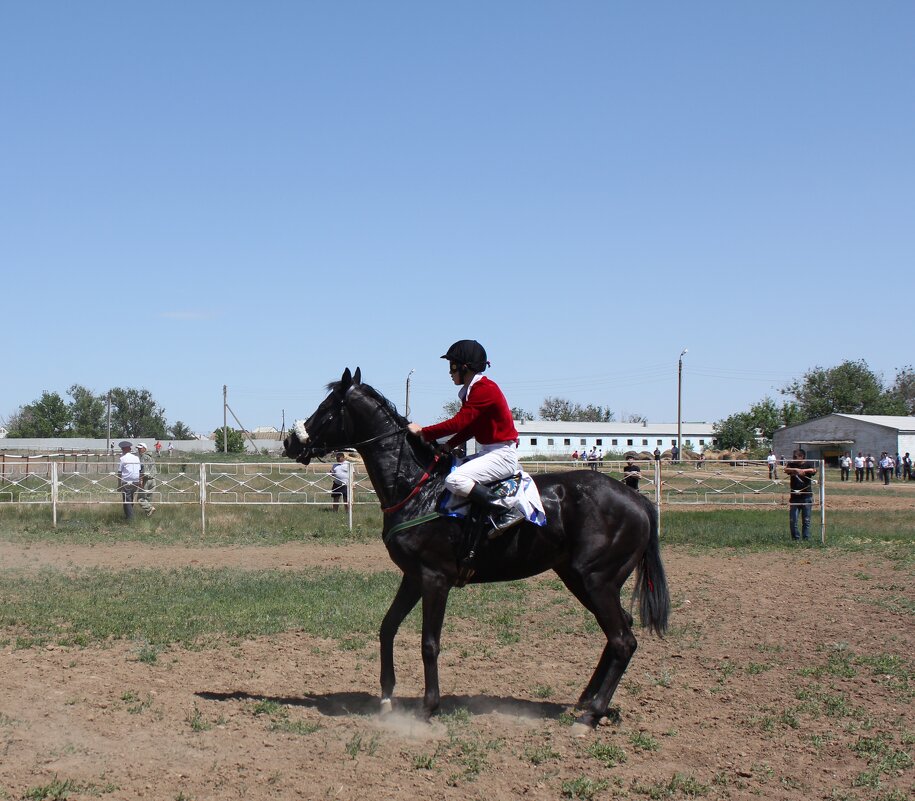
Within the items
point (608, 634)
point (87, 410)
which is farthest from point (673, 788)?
point (87, 410)

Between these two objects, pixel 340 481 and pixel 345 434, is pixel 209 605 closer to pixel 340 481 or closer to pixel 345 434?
pixel 345 434

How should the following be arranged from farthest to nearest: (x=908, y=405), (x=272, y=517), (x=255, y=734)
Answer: (x=908, y=405), (x=272, y=517), (x=255, y=734)

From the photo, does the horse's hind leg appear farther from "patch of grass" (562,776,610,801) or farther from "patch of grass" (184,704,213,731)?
"patch of grass" (184,704,213,731)

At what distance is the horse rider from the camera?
6.80 metres

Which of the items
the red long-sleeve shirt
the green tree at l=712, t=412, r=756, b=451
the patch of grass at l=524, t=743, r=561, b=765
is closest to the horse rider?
the red long-sleeve shirt

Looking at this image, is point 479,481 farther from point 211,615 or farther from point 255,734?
point 211,615

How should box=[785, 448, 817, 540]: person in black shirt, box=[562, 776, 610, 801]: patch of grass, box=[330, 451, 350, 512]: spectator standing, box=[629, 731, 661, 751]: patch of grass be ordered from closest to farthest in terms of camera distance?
box=[562, 776, 610, 801]: patch of grass, box=[629, 731, 661, 751]: patch of grass, box=[785, 448, 817, 540]: person in black shirt, box=[330, 451, 350, 512]: spectator standing

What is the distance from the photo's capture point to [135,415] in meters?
128

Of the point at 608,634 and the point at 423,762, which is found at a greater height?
the point at 608,634

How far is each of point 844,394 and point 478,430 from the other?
99840 mm

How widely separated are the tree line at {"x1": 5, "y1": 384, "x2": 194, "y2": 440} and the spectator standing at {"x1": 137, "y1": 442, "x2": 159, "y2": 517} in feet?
308

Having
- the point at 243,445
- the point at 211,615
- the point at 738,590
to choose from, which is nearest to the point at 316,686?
the point at 211,615

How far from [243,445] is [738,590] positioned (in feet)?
240

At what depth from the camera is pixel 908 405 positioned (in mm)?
111250
